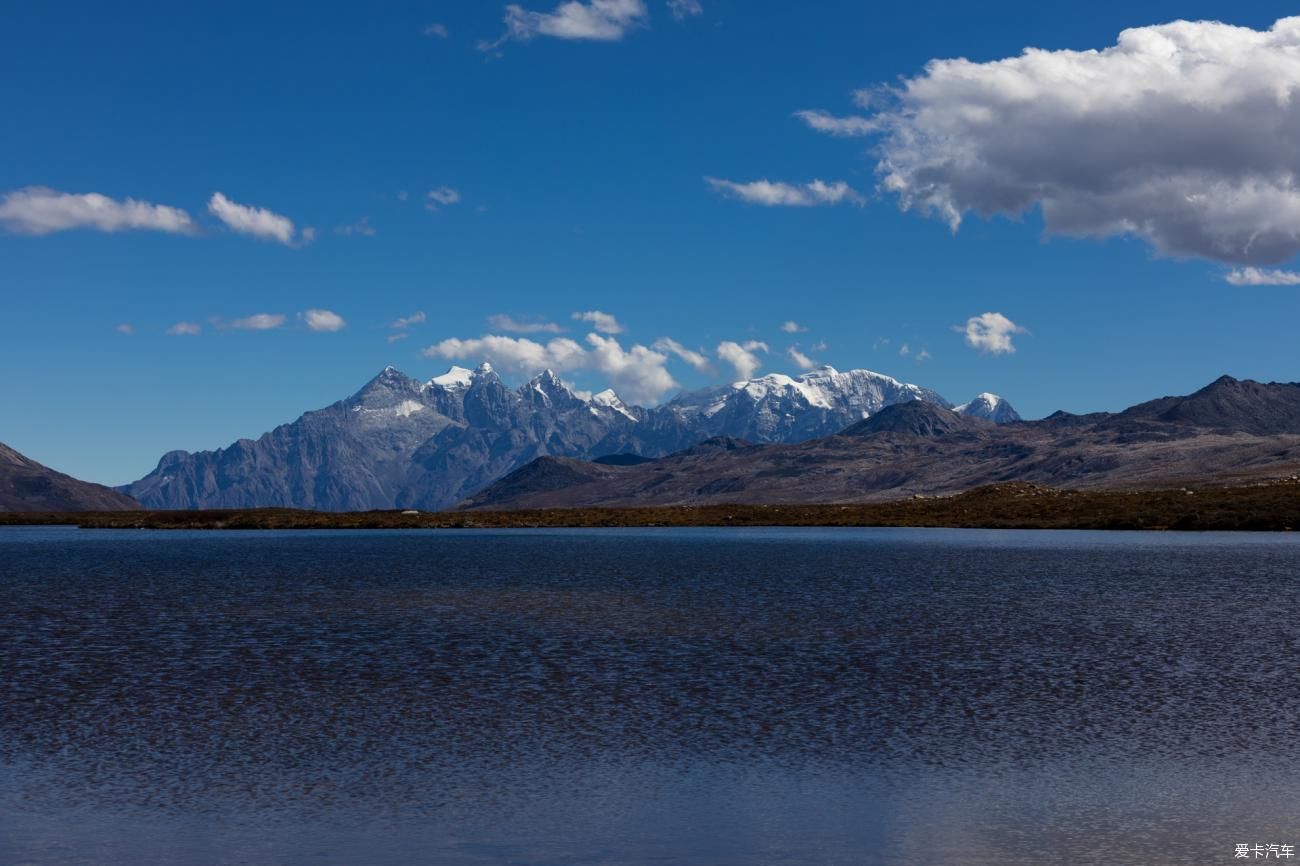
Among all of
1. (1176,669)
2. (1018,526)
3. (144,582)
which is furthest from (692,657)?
(1018,526)

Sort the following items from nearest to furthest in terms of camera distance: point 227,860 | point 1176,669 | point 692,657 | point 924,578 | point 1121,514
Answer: point 227,860
point 1176,669
point 692,657
point 924,578
point 1121,514

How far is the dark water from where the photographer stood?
887 inches

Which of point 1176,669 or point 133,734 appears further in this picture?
point 1176,669

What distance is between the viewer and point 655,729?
108ft

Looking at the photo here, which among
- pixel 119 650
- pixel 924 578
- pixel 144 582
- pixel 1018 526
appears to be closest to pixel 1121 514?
pixel 1018 526

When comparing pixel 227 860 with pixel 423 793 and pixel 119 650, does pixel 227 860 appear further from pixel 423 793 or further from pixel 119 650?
pixel 119 650

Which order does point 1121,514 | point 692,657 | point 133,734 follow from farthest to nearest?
point 1121,514
point 692,657
point 133,734

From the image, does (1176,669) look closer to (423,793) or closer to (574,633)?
(574,633)

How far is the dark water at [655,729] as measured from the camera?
2253cm

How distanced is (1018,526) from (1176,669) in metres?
158

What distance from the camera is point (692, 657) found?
47031 millimetres

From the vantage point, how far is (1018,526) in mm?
195500

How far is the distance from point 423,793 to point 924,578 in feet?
233

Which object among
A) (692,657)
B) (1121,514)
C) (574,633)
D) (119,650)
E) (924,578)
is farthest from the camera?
(1121,514)
